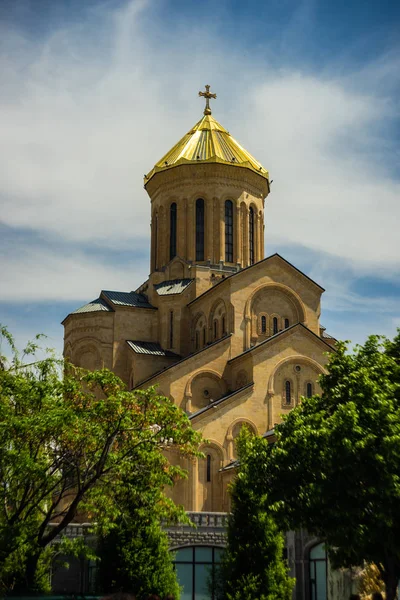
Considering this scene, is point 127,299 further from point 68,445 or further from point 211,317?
point 68,445

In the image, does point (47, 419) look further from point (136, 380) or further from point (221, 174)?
point (221, 174)

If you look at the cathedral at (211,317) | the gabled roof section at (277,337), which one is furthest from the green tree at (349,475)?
the gabled roof section at (277,337)

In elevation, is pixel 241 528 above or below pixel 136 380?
below

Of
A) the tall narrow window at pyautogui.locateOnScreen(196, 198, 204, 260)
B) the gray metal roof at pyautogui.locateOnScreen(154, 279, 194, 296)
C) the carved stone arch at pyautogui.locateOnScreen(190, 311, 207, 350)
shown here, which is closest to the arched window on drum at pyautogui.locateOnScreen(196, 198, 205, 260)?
the tall narrow window at pyautogui.locateOnScreen(196, 198, 204, 260)

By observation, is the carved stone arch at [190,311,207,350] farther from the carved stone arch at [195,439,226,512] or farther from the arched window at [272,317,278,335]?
the carved stone arch at [195,439,226,512]

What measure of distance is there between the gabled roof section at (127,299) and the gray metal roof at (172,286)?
109 cm

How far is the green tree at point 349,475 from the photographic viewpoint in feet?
63.3

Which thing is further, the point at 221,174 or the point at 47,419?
the point at 221,174

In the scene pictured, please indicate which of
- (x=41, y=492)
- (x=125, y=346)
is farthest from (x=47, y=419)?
(x=125, y=346)

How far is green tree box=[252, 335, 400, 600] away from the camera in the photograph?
1930cm

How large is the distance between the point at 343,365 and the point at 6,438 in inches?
→ 385

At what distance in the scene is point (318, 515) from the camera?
20109mm

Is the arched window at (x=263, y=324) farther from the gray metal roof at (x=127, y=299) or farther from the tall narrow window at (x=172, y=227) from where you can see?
the tall narrow window at (x=172, y=227)

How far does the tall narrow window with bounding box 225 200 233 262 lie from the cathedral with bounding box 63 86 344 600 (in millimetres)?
69
